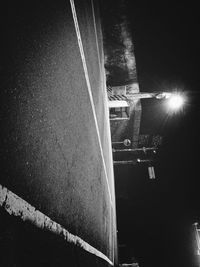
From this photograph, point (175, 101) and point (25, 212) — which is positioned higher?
point (175, 101)

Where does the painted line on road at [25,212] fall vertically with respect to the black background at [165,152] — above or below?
below

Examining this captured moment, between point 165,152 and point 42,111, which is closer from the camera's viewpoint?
point 42,111

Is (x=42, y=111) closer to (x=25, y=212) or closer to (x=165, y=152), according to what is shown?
(x=25, y=212)

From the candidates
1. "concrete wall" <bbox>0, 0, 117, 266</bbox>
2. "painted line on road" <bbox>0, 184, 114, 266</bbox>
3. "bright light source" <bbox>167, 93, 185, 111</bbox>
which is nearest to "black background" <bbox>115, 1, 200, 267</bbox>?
"bright light source" <bbox>167, 93, 185, 111</bbox>

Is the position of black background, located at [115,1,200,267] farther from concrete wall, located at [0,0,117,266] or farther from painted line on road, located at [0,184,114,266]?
painted line on road, located at [0,184,114,266]

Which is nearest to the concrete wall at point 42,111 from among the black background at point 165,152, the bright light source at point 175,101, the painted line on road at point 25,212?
the painted line on road at point 25,212

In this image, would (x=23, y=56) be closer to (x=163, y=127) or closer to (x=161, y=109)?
(x=161, y=109)

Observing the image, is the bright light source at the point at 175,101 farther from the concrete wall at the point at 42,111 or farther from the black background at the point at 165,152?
the concrete wall at the point at 42,111

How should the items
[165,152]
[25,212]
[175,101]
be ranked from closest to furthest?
1. [25,212]
2. [175,101]
3. [165,152]

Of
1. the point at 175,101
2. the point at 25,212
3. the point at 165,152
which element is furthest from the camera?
the point at 165,152

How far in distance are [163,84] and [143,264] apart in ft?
29.9

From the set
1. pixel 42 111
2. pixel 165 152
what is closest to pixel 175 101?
pixel 165 152

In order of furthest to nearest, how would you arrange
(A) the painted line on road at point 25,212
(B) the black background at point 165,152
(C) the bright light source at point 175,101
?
(C) the bright light source at point 175,101, (B) the black background at point 165,152, (A) the painted line on road at point 25,212

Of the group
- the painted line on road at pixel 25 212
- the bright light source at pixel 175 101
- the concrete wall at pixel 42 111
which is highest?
the bright light source at pixel 175 101
